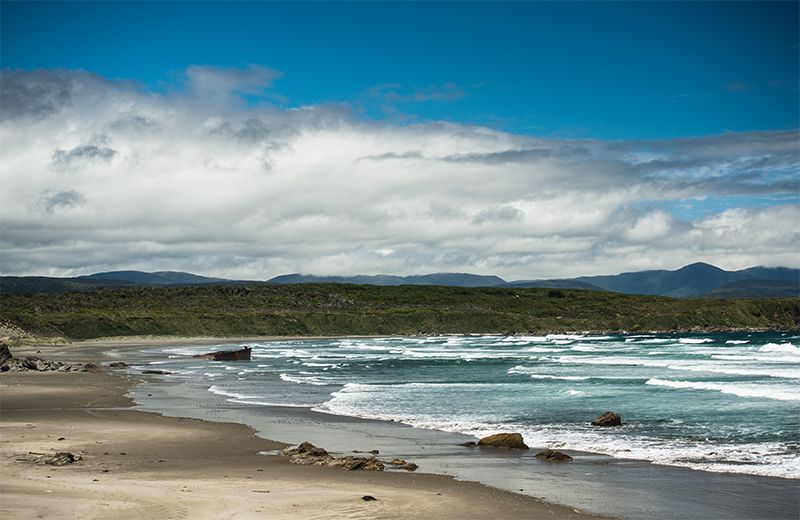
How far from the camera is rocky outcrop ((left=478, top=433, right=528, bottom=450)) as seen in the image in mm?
22734

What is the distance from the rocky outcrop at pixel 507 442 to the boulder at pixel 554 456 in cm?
144

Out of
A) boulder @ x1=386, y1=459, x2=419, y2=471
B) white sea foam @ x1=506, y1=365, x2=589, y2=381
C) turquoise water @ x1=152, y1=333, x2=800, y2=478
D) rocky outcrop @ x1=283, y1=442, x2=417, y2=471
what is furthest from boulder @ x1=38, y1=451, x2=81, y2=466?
white sea foam @ x1=506, y1=365, x2=589, y2=381

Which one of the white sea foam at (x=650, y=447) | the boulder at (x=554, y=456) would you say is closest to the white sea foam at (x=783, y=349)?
the white sea foam at (x=650, y=447)

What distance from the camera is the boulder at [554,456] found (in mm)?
20812

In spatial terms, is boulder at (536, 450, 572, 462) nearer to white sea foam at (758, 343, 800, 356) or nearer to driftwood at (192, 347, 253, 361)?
white sea foam at (758, 343, 800, 356)

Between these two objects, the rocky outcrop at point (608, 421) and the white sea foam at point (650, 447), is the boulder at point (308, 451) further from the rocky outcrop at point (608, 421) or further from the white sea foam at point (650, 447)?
the rocky outcrop at point (608, 421)

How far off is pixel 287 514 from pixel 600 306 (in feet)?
538

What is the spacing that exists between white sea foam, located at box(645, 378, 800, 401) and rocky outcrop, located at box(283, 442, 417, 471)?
21557 mm

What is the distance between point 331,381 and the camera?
49.9 metres

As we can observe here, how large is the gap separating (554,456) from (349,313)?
442ft

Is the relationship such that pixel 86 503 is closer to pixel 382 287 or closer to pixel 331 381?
pixel 331 381

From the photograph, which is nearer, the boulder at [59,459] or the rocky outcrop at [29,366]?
the boulder at [59,459]

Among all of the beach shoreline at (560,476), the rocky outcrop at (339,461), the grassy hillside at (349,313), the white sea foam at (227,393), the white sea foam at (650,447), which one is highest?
the grassy hillside at (349,313)

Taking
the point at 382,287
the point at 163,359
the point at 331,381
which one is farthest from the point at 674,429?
the point at 382,287
